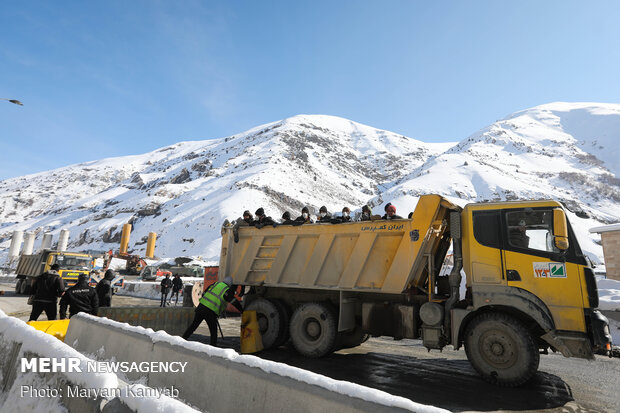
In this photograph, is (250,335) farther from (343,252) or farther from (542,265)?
(542,265)

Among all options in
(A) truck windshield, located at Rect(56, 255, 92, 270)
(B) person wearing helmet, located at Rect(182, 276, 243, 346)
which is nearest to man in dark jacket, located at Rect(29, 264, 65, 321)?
(B) person wearing helmet, located at Rect(182, 276, 243, 346)

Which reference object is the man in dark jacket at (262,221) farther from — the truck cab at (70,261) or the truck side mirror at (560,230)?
the truck cab at (70,261)

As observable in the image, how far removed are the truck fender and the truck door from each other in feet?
0.36

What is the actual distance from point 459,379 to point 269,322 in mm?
3806

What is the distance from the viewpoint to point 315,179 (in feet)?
320

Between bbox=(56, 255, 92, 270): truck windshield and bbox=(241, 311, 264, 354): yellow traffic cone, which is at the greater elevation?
bbox=(56, 255, 92, 270): truck windshield

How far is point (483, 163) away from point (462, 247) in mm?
107644

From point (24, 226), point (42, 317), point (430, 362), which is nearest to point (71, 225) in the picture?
point (24, 226)

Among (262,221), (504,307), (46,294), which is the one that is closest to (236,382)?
(504,307)

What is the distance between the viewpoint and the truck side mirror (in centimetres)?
480

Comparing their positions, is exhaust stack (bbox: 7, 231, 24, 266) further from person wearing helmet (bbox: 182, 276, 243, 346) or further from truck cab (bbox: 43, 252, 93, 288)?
person wearing helmet (bbox: 182, 276, 243, 346)

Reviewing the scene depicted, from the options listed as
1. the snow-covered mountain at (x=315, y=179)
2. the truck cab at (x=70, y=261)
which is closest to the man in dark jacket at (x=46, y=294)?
the truck cab at (x=70, y=261)

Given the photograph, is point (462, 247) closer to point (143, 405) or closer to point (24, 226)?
point (143, 405)

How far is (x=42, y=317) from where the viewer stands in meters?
10.8
